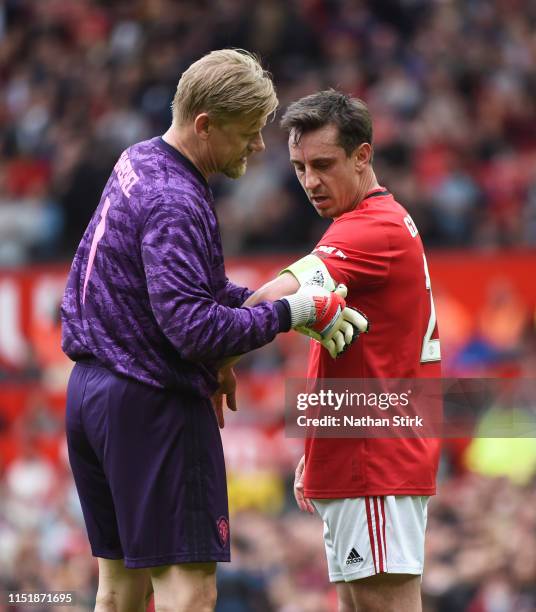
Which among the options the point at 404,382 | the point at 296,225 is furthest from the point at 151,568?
the point at 296,225

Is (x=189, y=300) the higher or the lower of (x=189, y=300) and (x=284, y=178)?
the lower

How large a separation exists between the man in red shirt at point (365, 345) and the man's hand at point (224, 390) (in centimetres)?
29

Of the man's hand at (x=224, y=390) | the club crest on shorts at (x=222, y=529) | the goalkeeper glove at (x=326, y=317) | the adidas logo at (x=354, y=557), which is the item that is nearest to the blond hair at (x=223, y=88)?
the goalkeeper glove at (x=326, y=317)

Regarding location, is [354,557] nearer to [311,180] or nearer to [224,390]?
[224,390]

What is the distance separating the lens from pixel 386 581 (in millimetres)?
4273

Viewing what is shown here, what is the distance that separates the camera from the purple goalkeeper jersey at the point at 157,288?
3.84m

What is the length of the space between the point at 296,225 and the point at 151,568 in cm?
A: 660

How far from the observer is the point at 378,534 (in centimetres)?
425

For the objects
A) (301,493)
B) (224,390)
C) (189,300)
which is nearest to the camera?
(189,300)

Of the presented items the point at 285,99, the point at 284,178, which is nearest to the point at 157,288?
the point at 284,178

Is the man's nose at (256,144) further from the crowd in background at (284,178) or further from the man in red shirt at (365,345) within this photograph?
the crowd in background at (284,178)

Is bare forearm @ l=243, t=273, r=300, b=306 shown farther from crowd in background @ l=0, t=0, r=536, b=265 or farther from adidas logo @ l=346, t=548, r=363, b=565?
crowd in background @ l=0, t=0, r=536, b=265

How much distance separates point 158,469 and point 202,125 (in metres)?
1.08

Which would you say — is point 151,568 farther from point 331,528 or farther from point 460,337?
point 460,337
